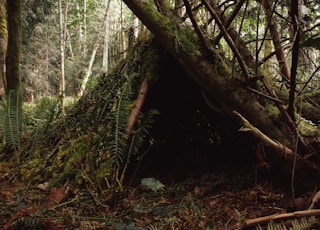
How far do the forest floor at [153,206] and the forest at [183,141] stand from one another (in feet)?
0.03

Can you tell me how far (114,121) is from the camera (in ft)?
9.75

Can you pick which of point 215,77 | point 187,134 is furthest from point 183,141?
point 215,77

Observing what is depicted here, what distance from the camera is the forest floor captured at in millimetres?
2053

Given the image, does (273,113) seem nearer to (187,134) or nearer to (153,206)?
(153,206)

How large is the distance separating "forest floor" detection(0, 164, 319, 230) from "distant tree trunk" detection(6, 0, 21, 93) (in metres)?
4.88

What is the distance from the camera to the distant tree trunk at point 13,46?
293 inches

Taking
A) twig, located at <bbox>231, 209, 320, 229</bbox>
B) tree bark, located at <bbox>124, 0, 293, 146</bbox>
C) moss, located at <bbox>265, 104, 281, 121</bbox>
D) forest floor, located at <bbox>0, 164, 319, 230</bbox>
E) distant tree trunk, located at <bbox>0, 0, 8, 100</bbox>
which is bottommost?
forest floor, located at <bbox>0, 164, 319, 230</bbox>

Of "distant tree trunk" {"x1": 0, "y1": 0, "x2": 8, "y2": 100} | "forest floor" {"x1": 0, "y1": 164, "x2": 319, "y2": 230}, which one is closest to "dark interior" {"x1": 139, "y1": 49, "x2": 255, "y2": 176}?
"forest floor" {"x1": 0, "y1": 164, "x2": 319, "y2": 230}

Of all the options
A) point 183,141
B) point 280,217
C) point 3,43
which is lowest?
point 280,217

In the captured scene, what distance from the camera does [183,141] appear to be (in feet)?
13.6

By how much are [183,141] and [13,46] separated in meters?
5.56

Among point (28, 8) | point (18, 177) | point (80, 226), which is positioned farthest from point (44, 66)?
point (80, 226)

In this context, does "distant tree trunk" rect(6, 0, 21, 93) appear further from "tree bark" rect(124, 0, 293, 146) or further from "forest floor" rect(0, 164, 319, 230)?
"tree bark" rect(124, 0, 293, 146)

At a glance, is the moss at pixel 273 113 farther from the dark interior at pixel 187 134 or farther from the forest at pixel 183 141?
the dark interior at pixel 187 134
